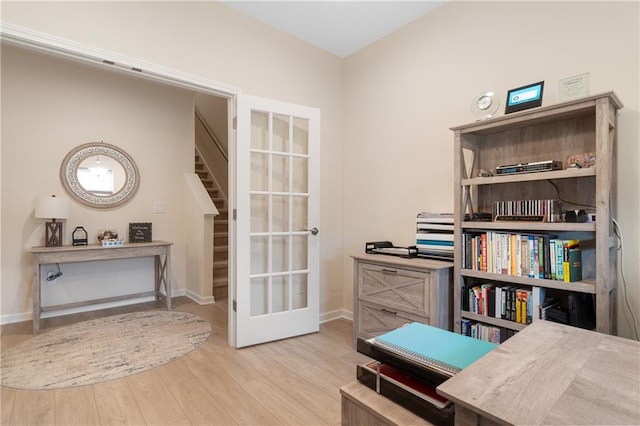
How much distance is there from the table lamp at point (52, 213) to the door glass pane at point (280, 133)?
7.64 ft

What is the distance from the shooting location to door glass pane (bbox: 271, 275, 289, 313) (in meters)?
2.83

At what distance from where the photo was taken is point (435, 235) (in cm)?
237

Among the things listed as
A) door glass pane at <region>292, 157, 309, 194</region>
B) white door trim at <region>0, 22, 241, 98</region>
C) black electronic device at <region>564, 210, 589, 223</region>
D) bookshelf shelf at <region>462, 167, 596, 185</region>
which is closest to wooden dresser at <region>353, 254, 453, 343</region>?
bookshelf shelf at <region>462, 167, 596, 185</region>

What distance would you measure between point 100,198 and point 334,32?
3191 mm

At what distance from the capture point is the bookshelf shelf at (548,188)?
1.56 meters

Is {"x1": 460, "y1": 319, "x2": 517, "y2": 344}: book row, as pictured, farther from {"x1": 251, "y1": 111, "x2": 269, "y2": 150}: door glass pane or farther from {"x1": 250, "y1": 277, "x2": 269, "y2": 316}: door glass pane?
{"x1": 251, "y1": 111, "x2": 269, "y2": 150}: door glass pane

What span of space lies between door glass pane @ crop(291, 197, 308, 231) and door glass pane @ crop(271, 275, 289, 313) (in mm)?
470

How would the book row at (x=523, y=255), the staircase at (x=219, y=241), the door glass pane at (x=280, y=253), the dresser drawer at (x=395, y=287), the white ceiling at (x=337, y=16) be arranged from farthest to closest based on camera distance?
1. the staircase at (x=219, y=241)
2. the door glass pane at (x=280, y=253)
3. the white ceiling at (x=337, y=16)
4. the dresser drawer at (x=395, y=287)
5. the book row at (x=523, y=255)

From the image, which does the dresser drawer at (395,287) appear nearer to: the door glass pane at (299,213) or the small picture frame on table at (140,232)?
the door glass pane at (299,213)

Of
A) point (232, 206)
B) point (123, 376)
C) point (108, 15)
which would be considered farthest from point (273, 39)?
point (123, 376)

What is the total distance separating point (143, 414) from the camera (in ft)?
5.73

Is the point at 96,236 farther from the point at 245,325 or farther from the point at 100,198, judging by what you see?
the point at 245,325

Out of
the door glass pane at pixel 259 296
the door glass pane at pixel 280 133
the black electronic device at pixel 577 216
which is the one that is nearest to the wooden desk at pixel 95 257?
the door glass pane at pixel 259 296

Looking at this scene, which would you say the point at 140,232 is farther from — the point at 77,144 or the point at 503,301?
the point at 503,301
